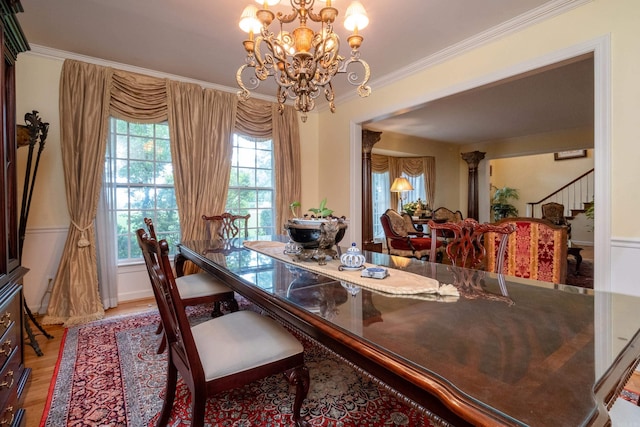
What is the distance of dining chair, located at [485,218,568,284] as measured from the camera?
196cm

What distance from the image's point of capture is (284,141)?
14.0ft

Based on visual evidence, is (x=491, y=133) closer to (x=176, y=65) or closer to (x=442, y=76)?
(x=442, y=76)

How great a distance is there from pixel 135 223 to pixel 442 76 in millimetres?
3618

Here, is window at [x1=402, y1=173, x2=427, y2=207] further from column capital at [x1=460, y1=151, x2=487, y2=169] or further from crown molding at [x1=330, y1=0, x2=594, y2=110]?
crown molding at [x1=330, y1=0, x2=594, y2=110]

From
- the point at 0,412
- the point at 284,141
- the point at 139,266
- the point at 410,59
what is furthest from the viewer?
the point at 284,141

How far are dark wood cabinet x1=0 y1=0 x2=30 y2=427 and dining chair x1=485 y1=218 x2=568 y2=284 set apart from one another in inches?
101

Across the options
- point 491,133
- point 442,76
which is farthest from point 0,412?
point 491,133

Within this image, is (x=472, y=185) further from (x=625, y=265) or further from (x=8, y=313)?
(x=8, y=313)

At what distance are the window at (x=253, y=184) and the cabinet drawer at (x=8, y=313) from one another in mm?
2430

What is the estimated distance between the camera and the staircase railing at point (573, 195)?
808cm

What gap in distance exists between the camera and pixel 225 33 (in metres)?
2.65

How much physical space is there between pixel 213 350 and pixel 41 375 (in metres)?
1.54

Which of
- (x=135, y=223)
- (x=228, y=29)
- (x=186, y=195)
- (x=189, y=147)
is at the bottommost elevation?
(x=135, y=223)

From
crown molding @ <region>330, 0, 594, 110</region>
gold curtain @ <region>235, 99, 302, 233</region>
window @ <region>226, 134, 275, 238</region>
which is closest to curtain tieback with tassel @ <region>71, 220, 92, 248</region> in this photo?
window @ <region>226, 134, 275, 238</region>
